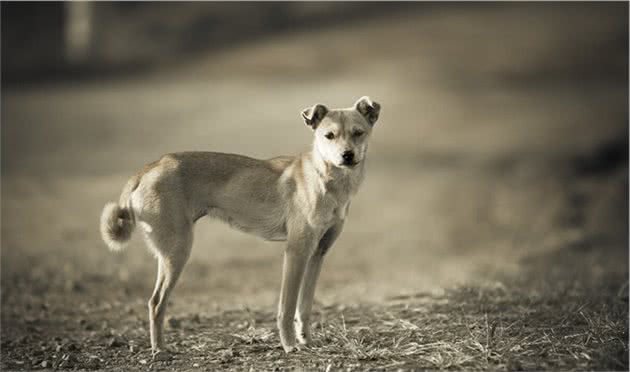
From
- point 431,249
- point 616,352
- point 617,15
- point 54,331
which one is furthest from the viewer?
point 617,15

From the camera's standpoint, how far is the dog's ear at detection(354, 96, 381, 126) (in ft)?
21.4

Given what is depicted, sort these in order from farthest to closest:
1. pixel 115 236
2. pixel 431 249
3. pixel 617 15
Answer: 1. pixel 617 15
2. pixel 431 249
3. pixel 115 236

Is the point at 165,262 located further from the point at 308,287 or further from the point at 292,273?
the point at 308,287

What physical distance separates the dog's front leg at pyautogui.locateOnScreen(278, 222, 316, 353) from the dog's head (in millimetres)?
705

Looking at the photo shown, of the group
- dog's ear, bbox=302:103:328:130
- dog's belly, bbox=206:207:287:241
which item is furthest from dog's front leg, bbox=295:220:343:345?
dog's ear, bbox=302:103:328:130

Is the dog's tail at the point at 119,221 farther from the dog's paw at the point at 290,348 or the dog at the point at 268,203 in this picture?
the dog's paw at the point at 290,348

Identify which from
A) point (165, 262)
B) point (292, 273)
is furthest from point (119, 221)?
point (292, 273)

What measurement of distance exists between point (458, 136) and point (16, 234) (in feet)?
36.8

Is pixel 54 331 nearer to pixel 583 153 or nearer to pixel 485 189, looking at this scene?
pixel 485 189

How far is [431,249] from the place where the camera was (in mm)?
13117

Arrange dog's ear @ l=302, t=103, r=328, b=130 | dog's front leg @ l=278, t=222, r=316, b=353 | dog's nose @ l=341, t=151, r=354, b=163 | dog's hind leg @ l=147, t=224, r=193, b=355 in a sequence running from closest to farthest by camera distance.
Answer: dog's nose @ l=341, t=151, r=354, b=163 → dog's front leg @ l=278, t=222, r=316, b=353 → dog's hind leg @ l=147, t=224, r=193, b=355 → dog's ear @ l=302, t=103, r=328, b=130

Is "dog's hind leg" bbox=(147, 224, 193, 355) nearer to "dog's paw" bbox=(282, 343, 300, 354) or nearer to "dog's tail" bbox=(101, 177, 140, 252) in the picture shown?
"dog's tail" bbox=(101, 177, 140, 252)

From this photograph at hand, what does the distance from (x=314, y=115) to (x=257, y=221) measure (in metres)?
1.11

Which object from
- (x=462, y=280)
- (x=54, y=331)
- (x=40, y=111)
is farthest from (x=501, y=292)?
(x=40, y=111)
